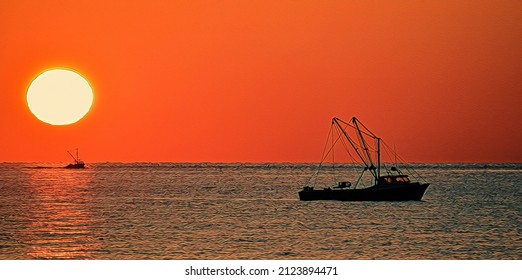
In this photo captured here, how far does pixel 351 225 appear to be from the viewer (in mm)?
85125

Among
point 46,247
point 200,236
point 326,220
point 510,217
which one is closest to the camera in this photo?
point 46,247

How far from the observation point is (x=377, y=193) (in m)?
114

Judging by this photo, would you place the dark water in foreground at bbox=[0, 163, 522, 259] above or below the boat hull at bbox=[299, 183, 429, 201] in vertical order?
below

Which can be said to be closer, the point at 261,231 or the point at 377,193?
the point at 261,231

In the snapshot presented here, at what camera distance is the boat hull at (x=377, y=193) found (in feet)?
371

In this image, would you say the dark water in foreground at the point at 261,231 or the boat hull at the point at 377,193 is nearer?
the dark water in foreground at the point at 261,231

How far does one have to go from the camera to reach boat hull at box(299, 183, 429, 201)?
113m

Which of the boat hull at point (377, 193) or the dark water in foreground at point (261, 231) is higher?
the boat hull at point (377, 193)

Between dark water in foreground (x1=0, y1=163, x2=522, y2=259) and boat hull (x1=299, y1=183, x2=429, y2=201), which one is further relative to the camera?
boat hull (x1=299, y1=183, x2=429, y2=201)

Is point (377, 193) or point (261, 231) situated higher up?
point (377, 193)
